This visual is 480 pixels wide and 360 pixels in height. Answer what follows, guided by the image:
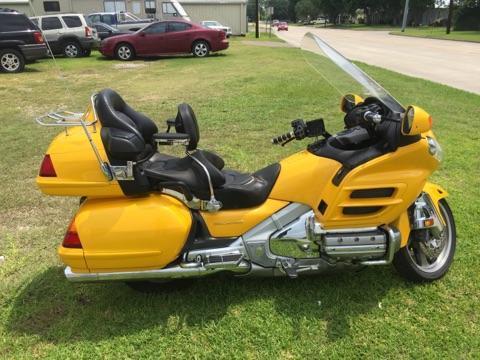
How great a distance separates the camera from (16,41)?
13.4m

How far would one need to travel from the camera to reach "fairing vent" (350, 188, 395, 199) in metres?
2.62

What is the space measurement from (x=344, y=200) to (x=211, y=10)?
33701mm

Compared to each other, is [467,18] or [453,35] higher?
[467,18]

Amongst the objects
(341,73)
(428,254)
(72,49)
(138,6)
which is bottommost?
(72,49)

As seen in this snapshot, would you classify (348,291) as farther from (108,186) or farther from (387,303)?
(108,186)

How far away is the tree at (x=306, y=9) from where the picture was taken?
95988mm

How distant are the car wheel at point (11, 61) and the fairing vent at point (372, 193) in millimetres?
13744

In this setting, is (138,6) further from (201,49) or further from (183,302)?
(183,302)

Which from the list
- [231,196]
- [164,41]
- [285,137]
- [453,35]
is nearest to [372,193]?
[285,137]

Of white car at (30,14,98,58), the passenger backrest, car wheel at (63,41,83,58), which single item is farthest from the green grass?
the passenger backrest

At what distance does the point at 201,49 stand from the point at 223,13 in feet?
59.9

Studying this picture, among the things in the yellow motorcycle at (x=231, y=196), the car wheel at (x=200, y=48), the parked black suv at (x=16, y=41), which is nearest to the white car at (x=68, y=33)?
the parked black suv at (x=16, y=41)

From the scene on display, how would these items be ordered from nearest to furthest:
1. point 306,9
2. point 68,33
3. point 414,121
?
point 414,121
point 68,33
point 306,9

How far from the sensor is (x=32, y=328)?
2805mm
